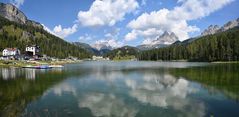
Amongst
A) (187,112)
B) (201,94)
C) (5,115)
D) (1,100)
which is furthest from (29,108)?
(201,94)

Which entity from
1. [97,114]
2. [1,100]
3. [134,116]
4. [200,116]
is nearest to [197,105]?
[200,116]

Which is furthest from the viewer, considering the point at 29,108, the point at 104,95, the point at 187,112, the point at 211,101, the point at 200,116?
the point at 104,95

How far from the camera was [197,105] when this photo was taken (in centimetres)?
3469

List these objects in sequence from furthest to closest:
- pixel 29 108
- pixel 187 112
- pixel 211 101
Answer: pixel 211 101
pixel 29 108
pixel 187 112

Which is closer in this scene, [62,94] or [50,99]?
[50,99]

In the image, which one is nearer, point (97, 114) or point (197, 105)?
point (97, 114)

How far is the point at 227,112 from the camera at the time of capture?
3025 cm

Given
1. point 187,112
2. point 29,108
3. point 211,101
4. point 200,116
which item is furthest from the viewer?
point 211,101

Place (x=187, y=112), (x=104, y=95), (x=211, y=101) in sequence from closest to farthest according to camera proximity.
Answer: (x=187, y=112) → (x=211, y=101) → (x=104, y=95)

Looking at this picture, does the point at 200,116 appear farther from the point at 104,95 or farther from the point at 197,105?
the point at 104,95

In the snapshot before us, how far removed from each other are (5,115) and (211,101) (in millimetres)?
25832

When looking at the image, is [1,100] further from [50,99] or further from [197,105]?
[197,105]

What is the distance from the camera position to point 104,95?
4391cm

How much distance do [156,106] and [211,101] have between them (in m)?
8.41
